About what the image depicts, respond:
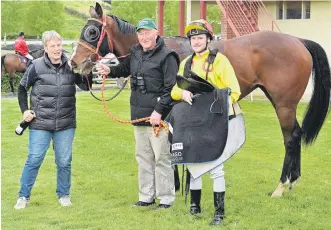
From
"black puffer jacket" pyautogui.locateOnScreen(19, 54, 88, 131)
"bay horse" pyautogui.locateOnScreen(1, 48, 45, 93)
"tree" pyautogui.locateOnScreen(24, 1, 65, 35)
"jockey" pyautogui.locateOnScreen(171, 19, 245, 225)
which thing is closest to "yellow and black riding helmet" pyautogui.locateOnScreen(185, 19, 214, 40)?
"jockey" pyautogui.locateOnScreen(171, 19, 245, 225)

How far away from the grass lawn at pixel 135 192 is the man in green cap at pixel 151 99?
9.6 inches

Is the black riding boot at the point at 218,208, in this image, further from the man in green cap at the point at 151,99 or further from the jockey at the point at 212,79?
the man in green cap at the point at 151,99

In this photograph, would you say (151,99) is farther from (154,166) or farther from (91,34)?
(91,34)

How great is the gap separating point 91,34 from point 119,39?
32 centimetres

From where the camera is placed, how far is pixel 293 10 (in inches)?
697

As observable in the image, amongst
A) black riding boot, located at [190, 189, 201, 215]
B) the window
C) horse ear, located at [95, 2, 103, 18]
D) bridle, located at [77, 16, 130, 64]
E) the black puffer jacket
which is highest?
the window

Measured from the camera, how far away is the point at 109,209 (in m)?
5.21

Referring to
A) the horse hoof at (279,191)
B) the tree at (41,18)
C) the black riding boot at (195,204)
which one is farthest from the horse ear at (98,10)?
the tree at (41,18)

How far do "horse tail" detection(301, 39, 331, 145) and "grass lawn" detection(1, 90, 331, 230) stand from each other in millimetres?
589

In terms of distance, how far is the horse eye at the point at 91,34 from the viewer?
18.4 feet

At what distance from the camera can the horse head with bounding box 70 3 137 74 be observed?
5543 mm

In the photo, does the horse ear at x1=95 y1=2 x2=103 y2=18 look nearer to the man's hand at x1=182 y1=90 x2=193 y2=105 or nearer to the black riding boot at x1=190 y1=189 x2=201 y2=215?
the man's hand at x1=182 y1=90 x2=193 y2=105

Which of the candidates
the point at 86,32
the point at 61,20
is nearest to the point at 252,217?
the point at 86,32

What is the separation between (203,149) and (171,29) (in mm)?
40783
